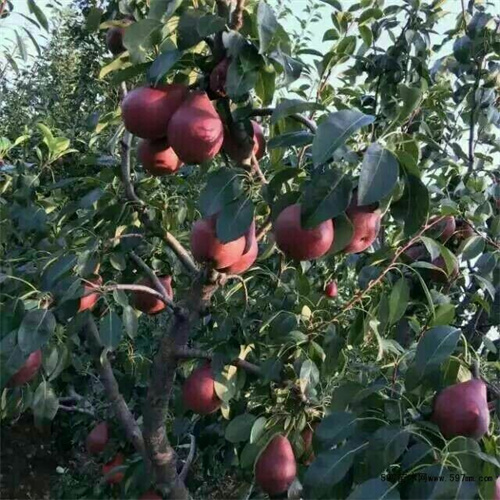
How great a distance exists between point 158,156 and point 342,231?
34 centimetres

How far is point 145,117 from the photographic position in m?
1.07

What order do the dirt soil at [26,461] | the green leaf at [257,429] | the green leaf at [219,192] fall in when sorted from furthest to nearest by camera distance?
the dirt soil at [26,461], the green leaf at [257,429], the green leaf at [219,192]

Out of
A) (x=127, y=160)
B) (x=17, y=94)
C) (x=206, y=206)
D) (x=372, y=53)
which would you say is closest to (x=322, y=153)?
(x=206, y=206)

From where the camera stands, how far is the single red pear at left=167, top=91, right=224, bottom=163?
1022 millimetres

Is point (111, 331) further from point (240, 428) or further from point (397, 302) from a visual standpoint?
point (397, 302)

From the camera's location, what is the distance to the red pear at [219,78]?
3.44 ft

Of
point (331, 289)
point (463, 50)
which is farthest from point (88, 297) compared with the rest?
point (463, 50)

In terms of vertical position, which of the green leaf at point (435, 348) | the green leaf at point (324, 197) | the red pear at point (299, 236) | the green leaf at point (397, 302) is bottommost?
the green leaf at point (397, 302)

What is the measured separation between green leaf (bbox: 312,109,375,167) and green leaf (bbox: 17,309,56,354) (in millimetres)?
528

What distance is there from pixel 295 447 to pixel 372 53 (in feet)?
3.95

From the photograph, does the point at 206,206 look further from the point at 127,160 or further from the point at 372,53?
the point at 372,53

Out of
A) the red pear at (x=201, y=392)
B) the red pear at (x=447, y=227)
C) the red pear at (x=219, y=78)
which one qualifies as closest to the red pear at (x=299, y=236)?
the red pear at (x=219, y=78)

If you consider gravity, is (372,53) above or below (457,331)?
below

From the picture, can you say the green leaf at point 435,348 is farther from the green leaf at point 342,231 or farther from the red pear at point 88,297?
the red pear at point 88,297
